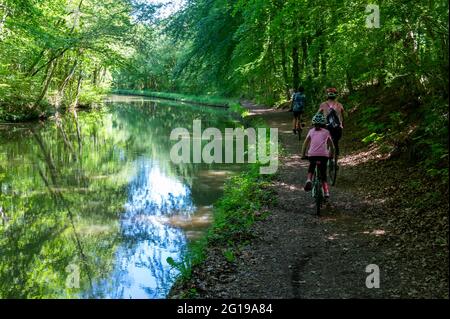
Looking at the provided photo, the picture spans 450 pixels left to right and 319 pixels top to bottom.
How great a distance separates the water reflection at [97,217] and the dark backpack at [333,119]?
3.69 metres

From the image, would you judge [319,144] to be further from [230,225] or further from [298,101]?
[298,101]

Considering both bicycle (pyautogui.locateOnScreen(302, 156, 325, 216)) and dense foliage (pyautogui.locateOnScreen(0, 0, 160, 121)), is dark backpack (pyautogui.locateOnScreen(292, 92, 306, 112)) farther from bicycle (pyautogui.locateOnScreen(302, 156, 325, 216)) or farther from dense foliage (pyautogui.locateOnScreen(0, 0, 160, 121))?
dense foliage (pyautogui.locateOnScreen(0, 0, 160, 121))

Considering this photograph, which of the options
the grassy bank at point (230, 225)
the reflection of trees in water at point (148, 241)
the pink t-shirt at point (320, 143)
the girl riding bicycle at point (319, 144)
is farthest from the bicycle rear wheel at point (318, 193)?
the reflection of trees in water at point (148, 241)

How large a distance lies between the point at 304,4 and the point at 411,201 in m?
10.7

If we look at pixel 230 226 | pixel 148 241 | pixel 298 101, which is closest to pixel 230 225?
pixel 230 226

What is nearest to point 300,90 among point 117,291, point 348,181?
point 348,181

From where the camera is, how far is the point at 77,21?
108 ft

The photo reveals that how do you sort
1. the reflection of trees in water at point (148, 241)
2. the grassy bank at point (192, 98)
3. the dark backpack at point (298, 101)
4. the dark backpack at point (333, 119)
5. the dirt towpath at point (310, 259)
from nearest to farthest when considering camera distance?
1. the dirt towpath at point (310, 259)
2. the reflection of trees in water at point (148, 241)
3. the dark backpack at point (333, 119)
4. the dark backpack at point (298, 101)
5. the grassy bank at point (192, 98)

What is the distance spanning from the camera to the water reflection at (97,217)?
7.60 m

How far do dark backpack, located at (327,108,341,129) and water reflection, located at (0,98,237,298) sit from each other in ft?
12.1

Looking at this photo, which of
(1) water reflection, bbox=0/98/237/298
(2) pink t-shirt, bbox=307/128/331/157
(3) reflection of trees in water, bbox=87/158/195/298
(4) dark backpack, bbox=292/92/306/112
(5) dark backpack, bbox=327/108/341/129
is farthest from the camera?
(4) dark backpack, bbox=292/92/306/112

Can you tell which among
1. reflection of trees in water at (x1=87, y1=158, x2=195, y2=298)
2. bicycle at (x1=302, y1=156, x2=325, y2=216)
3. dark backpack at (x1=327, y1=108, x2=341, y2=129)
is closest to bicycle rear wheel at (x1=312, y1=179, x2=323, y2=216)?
bicycle at (x1=302, y1=156, x2=325, y2=216)

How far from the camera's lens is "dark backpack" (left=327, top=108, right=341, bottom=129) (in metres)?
10.6

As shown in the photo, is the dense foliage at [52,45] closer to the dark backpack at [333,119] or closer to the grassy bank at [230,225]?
the grassy bank at [230,225]
